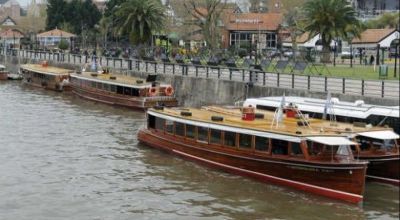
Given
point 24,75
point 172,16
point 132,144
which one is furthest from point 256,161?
point 172,16

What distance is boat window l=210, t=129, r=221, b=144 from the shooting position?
2559 centimetres

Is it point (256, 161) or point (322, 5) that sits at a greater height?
point (322, 5)

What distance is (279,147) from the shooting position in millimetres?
22953

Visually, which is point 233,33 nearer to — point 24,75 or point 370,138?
point 24,75

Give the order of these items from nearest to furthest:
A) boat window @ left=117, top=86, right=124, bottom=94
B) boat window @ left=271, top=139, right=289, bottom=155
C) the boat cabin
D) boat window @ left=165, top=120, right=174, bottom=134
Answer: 1. the boat cabin
2. boat window @ left=271, top=139, right=289, bottom=155
3. boat window @ left=165, top=120, right=174, bottom=134
4. boat window @ left=117, top=86, right=124, bottom=94

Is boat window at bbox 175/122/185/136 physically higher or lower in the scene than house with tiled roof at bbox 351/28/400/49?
lower

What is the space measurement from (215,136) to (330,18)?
92.3 feet

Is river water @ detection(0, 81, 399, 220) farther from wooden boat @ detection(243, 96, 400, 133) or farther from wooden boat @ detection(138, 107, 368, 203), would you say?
wooden boat @ detection(243, 96, 400, 133)

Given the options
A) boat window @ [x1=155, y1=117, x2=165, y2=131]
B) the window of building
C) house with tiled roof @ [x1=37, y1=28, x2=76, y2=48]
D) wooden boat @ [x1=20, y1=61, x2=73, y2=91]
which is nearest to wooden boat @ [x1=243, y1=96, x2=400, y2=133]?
boat window @ [x1=155, y1=117, x2=165, y2=131]

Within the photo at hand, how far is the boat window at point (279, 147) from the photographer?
22672 mm

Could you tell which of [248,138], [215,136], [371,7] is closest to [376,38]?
[371,7]

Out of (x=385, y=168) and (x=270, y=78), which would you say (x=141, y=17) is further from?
(x=385, y=168)

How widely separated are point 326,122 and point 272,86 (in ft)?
38.3

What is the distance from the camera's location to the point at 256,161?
23.5 metres
